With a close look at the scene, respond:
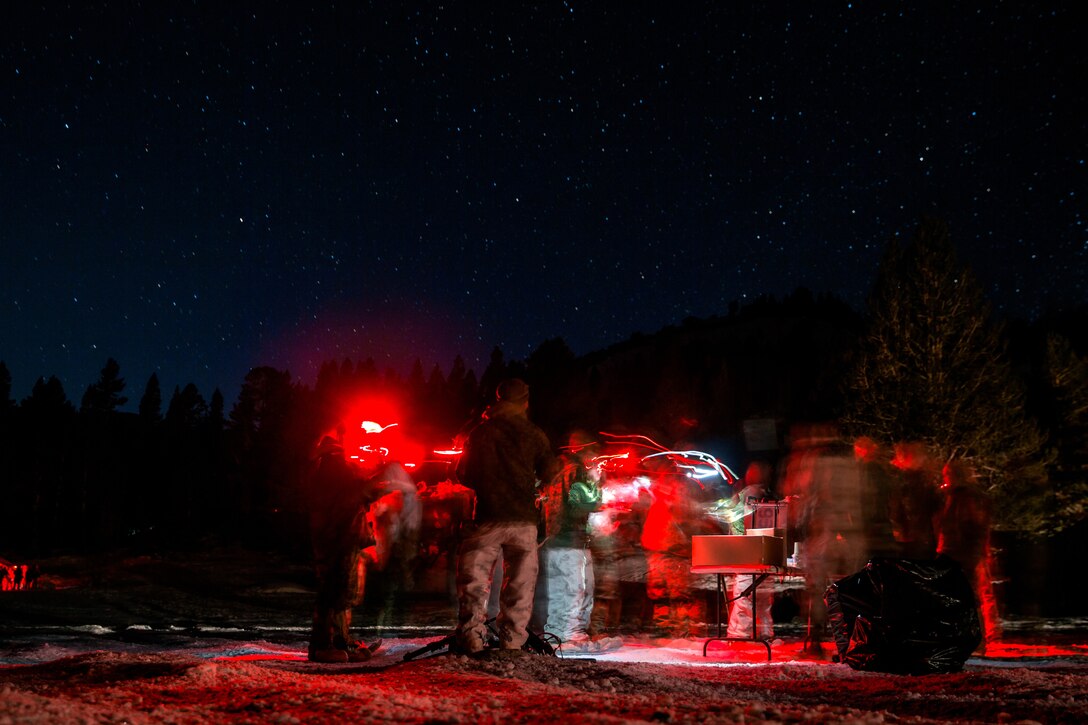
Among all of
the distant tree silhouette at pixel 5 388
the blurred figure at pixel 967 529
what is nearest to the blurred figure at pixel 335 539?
the blurred figure at pixel 967 529

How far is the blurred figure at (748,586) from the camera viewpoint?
30.4 ft

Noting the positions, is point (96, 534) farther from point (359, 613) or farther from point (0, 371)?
point (359, 613)

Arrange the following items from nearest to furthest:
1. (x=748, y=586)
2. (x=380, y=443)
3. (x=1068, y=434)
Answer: (x=748, y=586)
(x=380, y=443)
(x=1068, y=434)

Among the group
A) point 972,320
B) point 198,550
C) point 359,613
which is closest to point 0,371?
point 198,550

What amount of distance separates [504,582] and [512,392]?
1414 millimetres

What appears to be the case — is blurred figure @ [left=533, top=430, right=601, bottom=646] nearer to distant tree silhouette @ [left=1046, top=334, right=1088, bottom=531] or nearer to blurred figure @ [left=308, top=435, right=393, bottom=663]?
blurred figure @ [left=308, top=435, right=393, bottom=663]

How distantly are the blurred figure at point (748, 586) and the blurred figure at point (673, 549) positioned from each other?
1529 mm

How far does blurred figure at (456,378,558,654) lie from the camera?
19.4ft

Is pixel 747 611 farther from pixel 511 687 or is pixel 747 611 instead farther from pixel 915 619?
pixel 511 687

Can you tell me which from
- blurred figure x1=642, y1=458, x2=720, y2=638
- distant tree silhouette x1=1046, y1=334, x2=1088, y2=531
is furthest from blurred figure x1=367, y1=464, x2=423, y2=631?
distant tree silhouette x1=1046, y1=334, x2=1088, y2=531

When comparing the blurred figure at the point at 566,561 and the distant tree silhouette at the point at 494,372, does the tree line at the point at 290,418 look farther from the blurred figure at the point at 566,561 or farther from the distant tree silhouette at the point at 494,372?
the blurred figure at the point at 566,561

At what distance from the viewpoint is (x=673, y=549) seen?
1227cm

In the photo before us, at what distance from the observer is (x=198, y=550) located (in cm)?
5231

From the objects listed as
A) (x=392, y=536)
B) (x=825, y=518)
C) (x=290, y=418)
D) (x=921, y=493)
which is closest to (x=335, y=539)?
(x=825, y=518)
